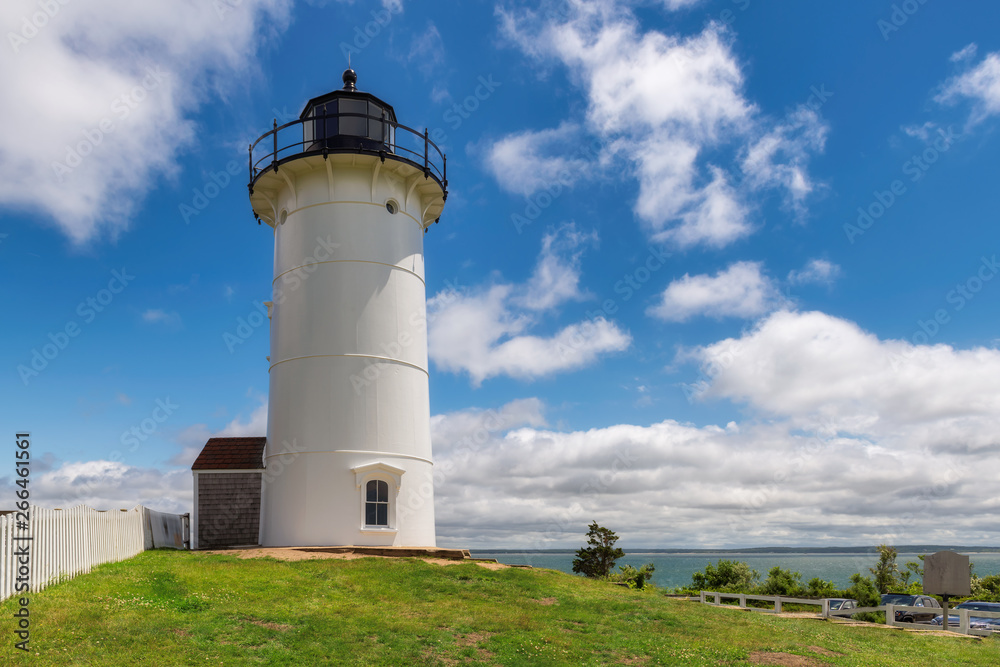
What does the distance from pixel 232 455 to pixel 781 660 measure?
1711cm

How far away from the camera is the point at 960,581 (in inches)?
686

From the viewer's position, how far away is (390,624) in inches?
442

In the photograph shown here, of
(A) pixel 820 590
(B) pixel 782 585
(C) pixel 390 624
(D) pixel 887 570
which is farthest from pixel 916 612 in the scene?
(C) pixel 390 624

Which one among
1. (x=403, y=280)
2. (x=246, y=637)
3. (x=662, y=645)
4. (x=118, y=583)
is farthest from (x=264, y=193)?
(x=662, y=645)

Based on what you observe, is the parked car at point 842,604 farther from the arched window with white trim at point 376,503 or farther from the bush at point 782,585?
the arched window with white trim at point 376,503

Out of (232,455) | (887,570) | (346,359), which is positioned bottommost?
(887,570)

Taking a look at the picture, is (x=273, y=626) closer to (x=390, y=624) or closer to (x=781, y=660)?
(x=390, y=624)

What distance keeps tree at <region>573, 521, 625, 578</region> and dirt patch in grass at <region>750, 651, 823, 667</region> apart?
14995 mm

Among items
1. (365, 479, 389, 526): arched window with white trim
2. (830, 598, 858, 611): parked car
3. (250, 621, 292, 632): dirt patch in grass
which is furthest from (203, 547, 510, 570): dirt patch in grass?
(830, 598, 858, 611): parked car

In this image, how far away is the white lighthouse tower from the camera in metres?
20.3

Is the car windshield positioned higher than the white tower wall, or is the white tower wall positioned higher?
the white tower wall

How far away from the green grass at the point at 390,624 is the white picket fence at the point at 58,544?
351 mm

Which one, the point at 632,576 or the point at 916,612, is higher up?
the point at 632,576

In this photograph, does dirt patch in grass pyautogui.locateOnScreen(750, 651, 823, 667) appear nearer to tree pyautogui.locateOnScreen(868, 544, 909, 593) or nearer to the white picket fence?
the white picket fence
